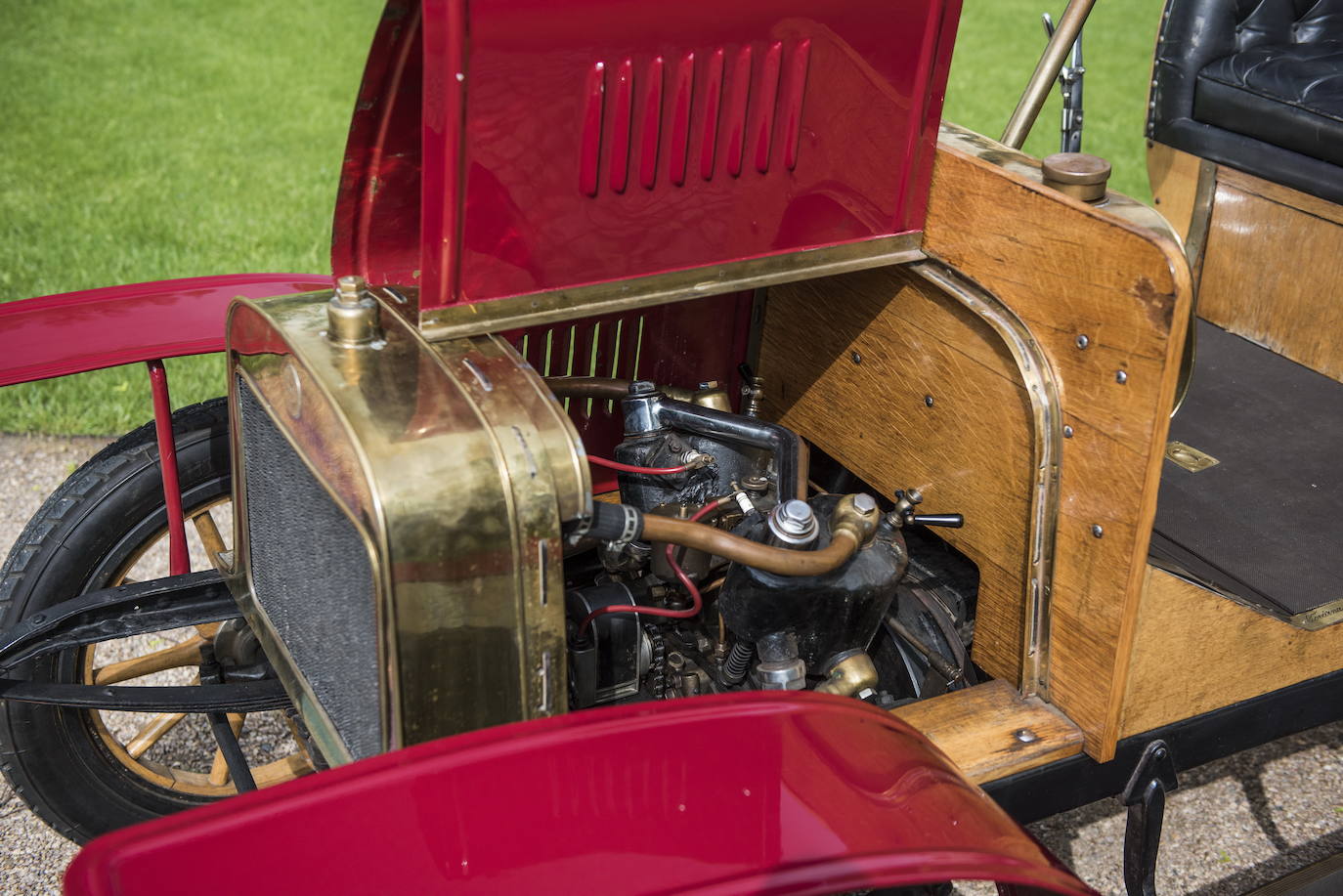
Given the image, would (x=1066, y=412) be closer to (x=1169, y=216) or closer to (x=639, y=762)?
(x=639, y=762)

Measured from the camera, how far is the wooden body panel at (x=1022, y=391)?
157 cm

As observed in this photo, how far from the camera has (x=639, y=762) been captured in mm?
1289

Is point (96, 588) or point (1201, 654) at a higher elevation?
point (1201, 654)

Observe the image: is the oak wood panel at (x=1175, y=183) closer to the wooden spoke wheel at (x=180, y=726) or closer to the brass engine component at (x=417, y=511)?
the brass engine component at (x=417, y=511)

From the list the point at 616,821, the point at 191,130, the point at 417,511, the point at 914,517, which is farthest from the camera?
the point at 191,130

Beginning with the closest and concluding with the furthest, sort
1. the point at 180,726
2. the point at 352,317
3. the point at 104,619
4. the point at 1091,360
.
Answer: the point at 352,317 < the point at 1091,360 < the point at 104,619 < the point at 180,726

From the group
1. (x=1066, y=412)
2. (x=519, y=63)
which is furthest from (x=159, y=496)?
(x=1066, y=412)

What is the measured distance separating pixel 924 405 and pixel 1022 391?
27 centimetres

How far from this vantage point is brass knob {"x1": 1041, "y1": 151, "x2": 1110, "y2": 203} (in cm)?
170

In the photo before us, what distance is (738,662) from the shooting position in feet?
6.22

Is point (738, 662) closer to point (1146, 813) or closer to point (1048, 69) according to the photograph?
point (1146, 813)

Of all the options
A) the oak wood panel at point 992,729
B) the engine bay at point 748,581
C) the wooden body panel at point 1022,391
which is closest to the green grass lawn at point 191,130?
the engine bay at point 748,581

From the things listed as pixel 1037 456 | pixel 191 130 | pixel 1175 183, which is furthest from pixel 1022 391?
pixel 191 130

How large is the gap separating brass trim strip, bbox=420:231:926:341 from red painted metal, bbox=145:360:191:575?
0.72m
